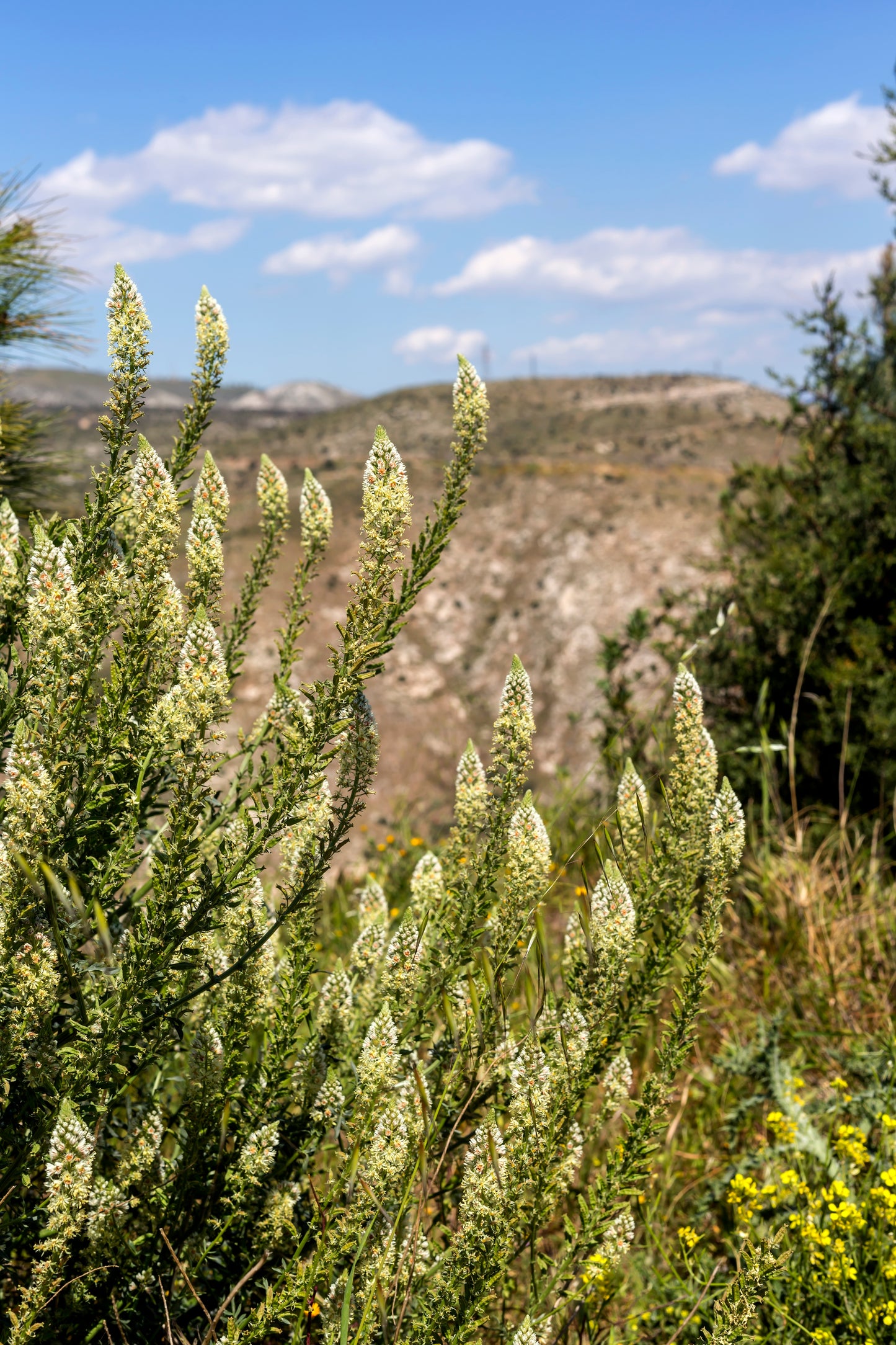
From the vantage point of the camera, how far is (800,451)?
23.7 ft

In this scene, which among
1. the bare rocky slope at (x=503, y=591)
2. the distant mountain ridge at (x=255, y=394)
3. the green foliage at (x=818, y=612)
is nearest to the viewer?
the green foliage at (x=818, y=612)

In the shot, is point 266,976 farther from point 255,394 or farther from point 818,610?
point 255,394

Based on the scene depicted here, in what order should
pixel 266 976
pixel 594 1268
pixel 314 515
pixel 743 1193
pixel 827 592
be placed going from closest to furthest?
pixel 594 1268
pixel 266 976
pixel 314 515
pixel 743 1193
pixel 827 592

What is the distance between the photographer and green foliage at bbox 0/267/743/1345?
185 cm

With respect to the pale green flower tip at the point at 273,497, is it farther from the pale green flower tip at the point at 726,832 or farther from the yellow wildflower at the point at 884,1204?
the yellow wildflower at the point at 884,1204

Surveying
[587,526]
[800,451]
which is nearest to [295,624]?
[800,451]

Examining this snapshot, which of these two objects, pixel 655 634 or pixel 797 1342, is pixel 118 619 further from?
pixel 655 634

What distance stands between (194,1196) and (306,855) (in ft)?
3.46

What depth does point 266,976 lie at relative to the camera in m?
2.29

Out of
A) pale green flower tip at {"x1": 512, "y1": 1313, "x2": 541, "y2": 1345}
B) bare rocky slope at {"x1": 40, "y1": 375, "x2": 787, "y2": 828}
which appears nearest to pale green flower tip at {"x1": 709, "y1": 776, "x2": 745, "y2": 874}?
pale green flower tip at {"x1": 512, "y1": 1313, "x2": 541, "y2": 1345}

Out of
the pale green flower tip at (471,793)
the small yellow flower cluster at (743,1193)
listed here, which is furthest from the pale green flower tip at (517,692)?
the small yellow flower cluster at (743,1193)

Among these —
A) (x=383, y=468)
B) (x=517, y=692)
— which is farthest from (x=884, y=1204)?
(x=383, y=468)

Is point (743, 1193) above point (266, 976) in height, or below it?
below

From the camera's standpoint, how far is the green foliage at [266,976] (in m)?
1.85
